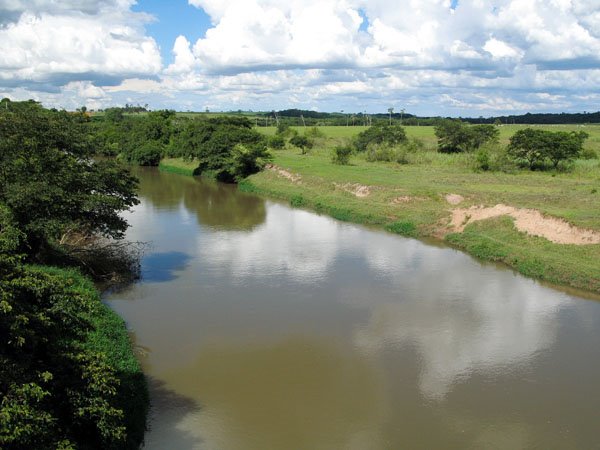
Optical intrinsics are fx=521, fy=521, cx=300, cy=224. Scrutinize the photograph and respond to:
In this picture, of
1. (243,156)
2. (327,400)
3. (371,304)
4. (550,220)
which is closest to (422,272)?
(371,304)

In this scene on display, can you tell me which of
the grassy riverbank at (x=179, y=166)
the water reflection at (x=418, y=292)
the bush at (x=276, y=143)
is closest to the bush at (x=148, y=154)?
the grassy riverbank at (x=179, y=166)

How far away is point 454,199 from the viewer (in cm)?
3034

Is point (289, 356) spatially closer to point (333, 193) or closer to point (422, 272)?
point (422, 272)

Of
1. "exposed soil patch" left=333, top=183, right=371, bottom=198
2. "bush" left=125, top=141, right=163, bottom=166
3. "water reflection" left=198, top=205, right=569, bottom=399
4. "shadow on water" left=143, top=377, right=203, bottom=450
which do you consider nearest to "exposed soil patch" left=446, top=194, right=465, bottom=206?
"exposed soil patch" left=333, top=183, right=371, bottom=198

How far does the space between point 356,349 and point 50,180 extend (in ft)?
35.6

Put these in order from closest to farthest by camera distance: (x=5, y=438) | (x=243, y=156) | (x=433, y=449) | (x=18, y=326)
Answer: (x=5, y=438), (x=18, y=326), (x=433, y=449), (x=243, y=156)

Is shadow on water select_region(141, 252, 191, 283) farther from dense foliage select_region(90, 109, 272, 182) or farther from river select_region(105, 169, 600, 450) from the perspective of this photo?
dense foliage select_region(90, 109, 272, 182)

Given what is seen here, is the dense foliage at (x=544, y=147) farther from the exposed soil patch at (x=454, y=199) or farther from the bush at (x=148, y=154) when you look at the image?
the bush at (x=148, y=154)

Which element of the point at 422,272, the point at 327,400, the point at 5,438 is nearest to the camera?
the point at 5,438

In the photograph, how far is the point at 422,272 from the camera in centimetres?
2069

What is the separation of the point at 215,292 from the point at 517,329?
980cm

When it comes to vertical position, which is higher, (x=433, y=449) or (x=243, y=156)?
A: (x=243, y=156)

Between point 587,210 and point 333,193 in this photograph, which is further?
point 333,193

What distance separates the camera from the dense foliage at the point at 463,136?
5794cm
